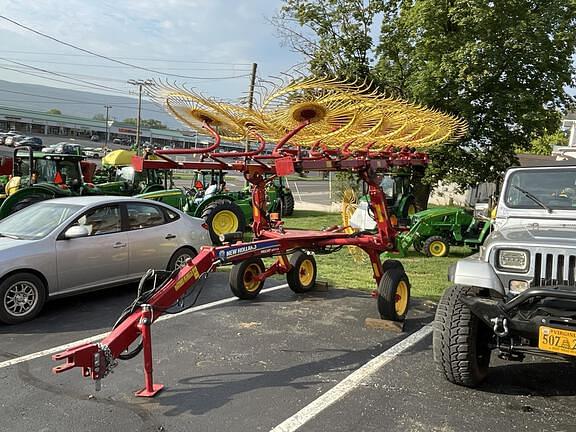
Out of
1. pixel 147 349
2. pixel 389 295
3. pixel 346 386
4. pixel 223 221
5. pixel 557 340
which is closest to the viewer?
pixel 557 340

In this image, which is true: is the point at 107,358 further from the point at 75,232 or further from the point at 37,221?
the point at 37,221

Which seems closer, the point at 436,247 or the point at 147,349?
the point at 147,349

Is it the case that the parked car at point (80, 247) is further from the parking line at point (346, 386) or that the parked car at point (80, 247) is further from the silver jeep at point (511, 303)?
the silver jeep at point (511, 303)

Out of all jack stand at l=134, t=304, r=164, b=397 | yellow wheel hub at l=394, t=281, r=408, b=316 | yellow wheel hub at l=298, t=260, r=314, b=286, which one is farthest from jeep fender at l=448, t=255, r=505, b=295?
yellow wheel hub at l=298, t=260, r=314, b=286

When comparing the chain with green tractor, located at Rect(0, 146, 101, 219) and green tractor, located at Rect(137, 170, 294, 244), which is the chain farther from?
green tractor, located at Rect(0, 146, 101, 219)

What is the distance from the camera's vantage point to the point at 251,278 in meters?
7.45

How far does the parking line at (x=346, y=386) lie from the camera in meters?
3.80

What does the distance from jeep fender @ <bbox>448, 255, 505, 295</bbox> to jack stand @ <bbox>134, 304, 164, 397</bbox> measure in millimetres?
2617

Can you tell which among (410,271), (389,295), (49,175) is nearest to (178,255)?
(389,295)

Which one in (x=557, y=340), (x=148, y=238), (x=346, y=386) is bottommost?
(x=346, y=386)

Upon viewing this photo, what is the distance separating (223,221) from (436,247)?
5.93 metres

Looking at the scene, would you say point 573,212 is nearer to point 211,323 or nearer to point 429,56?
point 211,323

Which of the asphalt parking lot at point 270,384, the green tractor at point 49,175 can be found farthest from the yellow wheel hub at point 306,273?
the green tractor at point 49,175

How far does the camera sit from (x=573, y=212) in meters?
5.14
